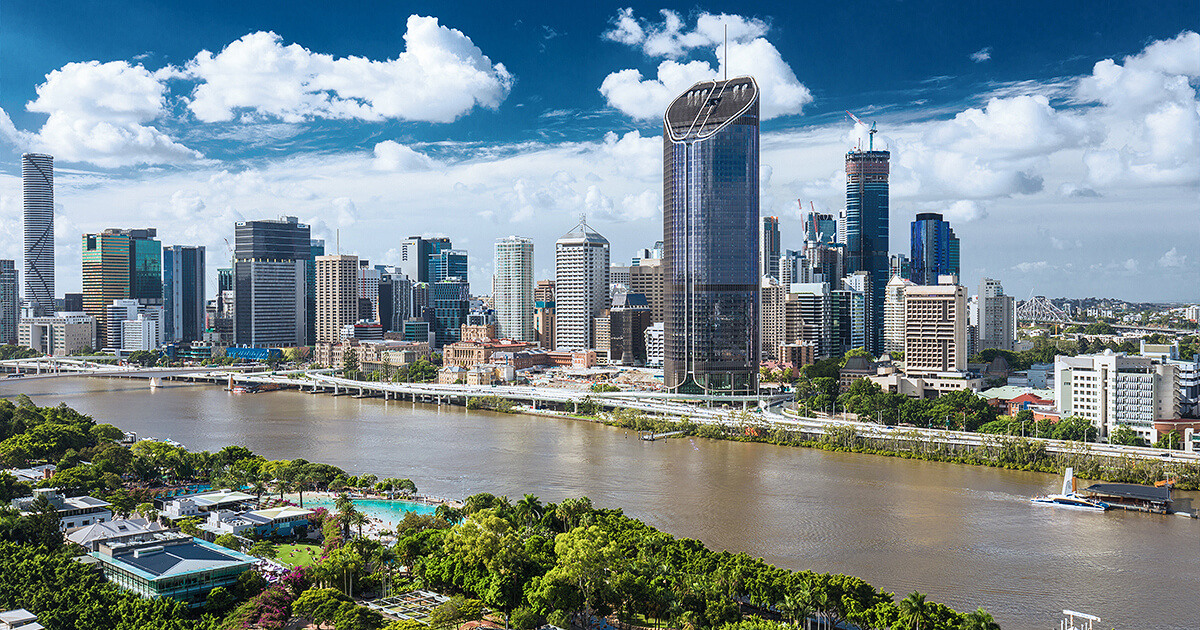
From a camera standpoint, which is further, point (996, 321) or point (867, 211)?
point (867, 211)

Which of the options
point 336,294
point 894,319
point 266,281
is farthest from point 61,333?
point 894,319

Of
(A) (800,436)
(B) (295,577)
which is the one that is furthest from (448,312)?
(B) (295,577)

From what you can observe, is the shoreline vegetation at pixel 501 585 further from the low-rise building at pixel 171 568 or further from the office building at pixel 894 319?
the office building at pixel 894 319

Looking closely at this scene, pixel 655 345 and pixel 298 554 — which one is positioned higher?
pixel 655 345

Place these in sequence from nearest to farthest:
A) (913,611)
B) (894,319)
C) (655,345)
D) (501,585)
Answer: (913,611) → (501,585) → (655,345) → (894,319)

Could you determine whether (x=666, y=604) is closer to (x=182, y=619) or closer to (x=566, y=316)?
(x=182, y=619)

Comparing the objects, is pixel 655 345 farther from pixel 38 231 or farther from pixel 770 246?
pixel 38 231

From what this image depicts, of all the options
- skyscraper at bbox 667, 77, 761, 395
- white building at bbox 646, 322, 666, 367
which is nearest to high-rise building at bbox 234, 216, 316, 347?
white building at bbox 646, 322, 666, 367
